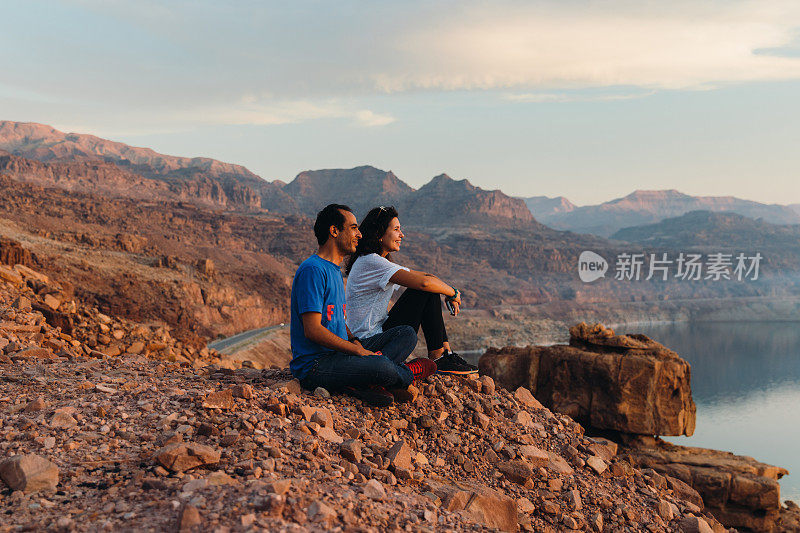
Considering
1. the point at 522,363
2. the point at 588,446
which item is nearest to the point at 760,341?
the point at 522,363

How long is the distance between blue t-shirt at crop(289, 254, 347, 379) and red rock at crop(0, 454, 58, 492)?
186 cm

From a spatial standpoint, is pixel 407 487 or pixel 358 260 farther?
pixel 358 260

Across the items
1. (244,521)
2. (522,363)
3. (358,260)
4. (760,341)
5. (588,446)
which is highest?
(358,260)

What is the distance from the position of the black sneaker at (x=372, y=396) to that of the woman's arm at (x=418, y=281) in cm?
100

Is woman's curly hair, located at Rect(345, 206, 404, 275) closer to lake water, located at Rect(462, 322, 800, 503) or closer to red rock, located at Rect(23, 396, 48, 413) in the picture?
red rock, located at Rect(23, 396, 48, 413)

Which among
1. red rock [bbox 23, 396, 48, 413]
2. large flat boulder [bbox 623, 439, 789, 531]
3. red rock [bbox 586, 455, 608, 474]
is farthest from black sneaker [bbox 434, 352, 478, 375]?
large flat boulder [bbox 623, 439, 789, 531]

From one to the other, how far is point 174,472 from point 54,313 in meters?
11.2

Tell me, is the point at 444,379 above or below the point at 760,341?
above

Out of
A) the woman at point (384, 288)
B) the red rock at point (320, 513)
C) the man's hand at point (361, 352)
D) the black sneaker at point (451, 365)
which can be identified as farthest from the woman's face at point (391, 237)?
Answer: the red rock at point (320, 513)

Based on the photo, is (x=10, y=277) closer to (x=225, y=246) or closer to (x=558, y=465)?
(x=558, y=465)

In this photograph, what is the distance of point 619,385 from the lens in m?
14.7

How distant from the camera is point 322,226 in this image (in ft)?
16.3

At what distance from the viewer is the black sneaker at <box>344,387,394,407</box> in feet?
17.0

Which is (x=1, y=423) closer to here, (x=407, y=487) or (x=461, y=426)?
(x=407, y=487)
